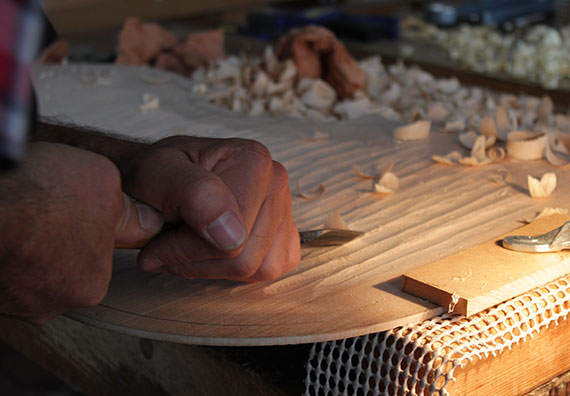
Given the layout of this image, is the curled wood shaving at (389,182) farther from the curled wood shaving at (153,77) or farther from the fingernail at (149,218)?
the curled wood shaving at (153,77)

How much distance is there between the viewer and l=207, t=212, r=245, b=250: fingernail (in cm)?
71

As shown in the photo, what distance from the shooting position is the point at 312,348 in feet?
2.56

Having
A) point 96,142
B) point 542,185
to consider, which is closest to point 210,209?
point 96,142

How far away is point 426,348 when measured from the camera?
27.3 inches

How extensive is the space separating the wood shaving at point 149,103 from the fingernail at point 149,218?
78 cm

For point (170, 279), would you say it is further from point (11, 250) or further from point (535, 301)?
point (535, 301)

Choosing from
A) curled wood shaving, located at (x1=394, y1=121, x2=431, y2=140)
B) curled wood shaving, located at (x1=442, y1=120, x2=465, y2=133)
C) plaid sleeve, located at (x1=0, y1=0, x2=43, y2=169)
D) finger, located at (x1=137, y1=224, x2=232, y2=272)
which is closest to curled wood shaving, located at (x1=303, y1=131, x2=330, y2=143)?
curled wood shaving, located at (x1=394, y1=121, x2=431, y2=140)

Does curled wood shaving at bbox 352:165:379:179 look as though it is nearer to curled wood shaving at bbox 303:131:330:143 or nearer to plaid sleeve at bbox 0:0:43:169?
curled wood shaving at bbox 303:131:330:143

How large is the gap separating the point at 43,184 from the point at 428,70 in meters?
1.88

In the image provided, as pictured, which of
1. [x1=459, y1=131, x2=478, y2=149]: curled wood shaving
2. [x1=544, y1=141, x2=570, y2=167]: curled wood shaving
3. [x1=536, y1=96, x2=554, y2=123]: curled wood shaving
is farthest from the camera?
[x1=536, y1=96, x2=554, y2=123]: curled wood shaving

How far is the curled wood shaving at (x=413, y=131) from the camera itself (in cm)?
132

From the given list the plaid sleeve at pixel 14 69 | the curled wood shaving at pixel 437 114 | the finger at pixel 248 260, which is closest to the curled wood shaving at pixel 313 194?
the finger at pixel 248 260

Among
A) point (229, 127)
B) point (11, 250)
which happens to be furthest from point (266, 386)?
point (229, 127)

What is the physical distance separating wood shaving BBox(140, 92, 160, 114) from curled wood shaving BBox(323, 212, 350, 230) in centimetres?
69
